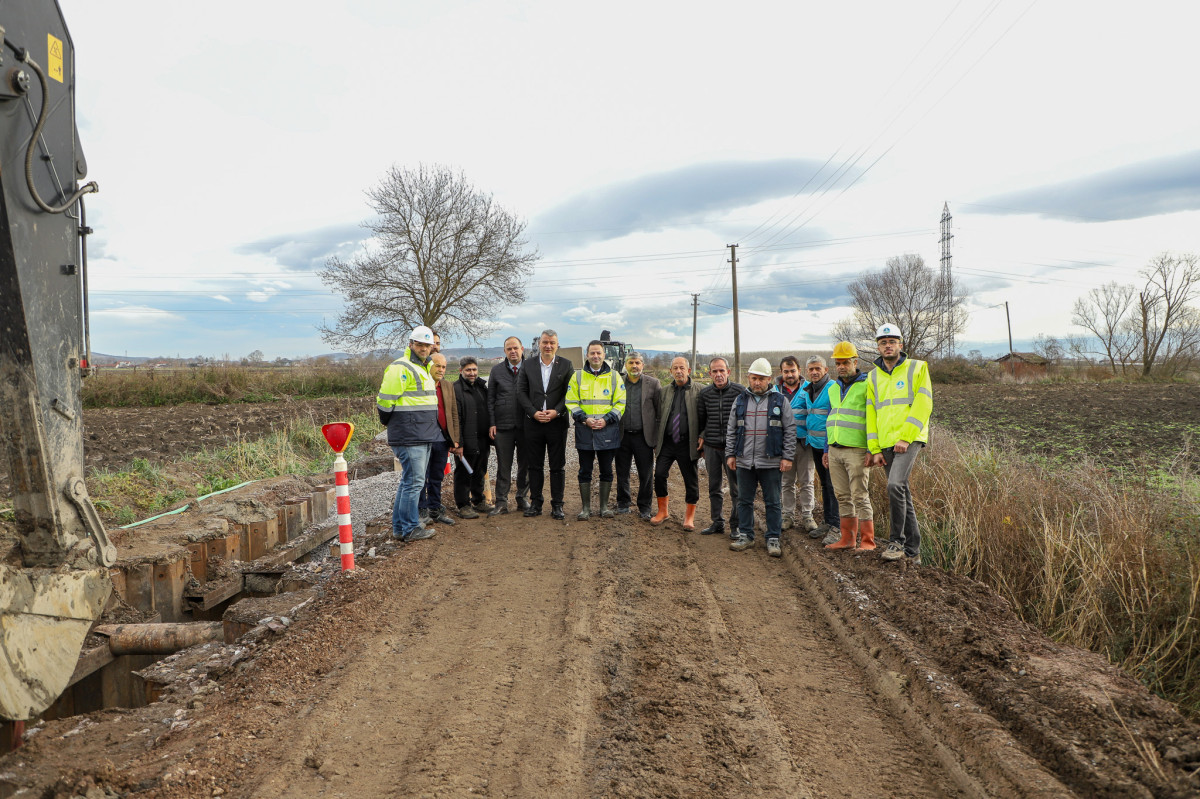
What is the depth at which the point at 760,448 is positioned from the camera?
23.9 ft

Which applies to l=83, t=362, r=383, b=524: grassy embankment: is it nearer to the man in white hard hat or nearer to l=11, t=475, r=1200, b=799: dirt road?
l=11, t=475, r=1200, b=799: dirt road

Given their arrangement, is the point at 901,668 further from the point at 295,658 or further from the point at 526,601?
the point at 295,658

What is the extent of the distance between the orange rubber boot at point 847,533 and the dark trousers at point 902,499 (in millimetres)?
500

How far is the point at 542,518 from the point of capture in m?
8.53

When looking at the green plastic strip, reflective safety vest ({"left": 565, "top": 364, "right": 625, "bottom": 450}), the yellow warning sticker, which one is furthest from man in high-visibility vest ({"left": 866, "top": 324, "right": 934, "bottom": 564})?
the green plastic strip

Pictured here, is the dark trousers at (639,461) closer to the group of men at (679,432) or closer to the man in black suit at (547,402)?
the group of men at (679,432)

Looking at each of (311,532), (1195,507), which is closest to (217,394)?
(311,532)

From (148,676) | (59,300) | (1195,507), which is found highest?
(59,300)

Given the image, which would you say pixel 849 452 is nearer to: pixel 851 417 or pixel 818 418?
pixel 851 417

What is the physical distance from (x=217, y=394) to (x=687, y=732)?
29.4 meters

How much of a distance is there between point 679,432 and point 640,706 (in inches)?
179

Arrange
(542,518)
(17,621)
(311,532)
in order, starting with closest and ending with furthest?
1. (17,621)
2. (542,518)
3. (311,532)

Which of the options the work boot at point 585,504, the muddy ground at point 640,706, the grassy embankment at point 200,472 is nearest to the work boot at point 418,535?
the muddy ground at point 640,706

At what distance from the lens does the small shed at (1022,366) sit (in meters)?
49.6
